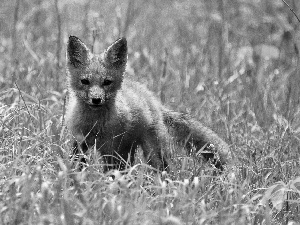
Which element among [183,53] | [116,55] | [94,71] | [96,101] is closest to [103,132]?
[96,101]

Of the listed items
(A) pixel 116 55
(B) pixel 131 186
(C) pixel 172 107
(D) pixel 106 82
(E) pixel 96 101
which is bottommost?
(B) pixel 131 186

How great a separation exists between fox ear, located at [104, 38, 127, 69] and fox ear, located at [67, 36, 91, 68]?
210mm

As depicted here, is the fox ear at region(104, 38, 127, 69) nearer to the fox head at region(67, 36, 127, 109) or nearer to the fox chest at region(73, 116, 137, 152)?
the fox head at region(67, 36, 127, 109)

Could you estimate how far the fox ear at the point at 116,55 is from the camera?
689cm

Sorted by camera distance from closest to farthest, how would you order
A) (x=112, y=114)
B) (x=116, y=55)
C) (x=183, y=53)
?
(x=112, y=114), (x=116, y=55), (x=183, y=53)

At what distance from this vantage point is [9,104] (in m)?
7.41

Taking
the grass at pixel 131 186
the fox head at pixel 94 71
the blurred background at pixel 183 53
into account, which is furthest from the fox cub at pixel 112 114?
the blurred background at pixel 183 53

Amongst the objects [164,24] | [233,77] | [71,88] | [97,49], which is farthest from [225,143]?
[164,24]

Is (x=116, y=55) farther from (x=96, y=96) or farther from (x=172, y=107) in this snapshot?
(x=172, y=107)

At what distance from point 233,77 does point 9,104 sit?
3.36 m

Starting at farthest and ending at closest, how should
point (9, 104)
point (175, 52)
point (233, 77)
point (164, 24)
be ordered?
point (164, 24)
point (175, 52)
point (233, 77)
point (9, 104)

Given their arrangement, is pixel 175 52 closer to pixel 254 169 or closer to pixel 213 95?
pixel 213 95

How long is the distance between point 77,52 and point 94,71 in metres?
0.30

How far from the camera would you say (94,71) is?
6.71 m
